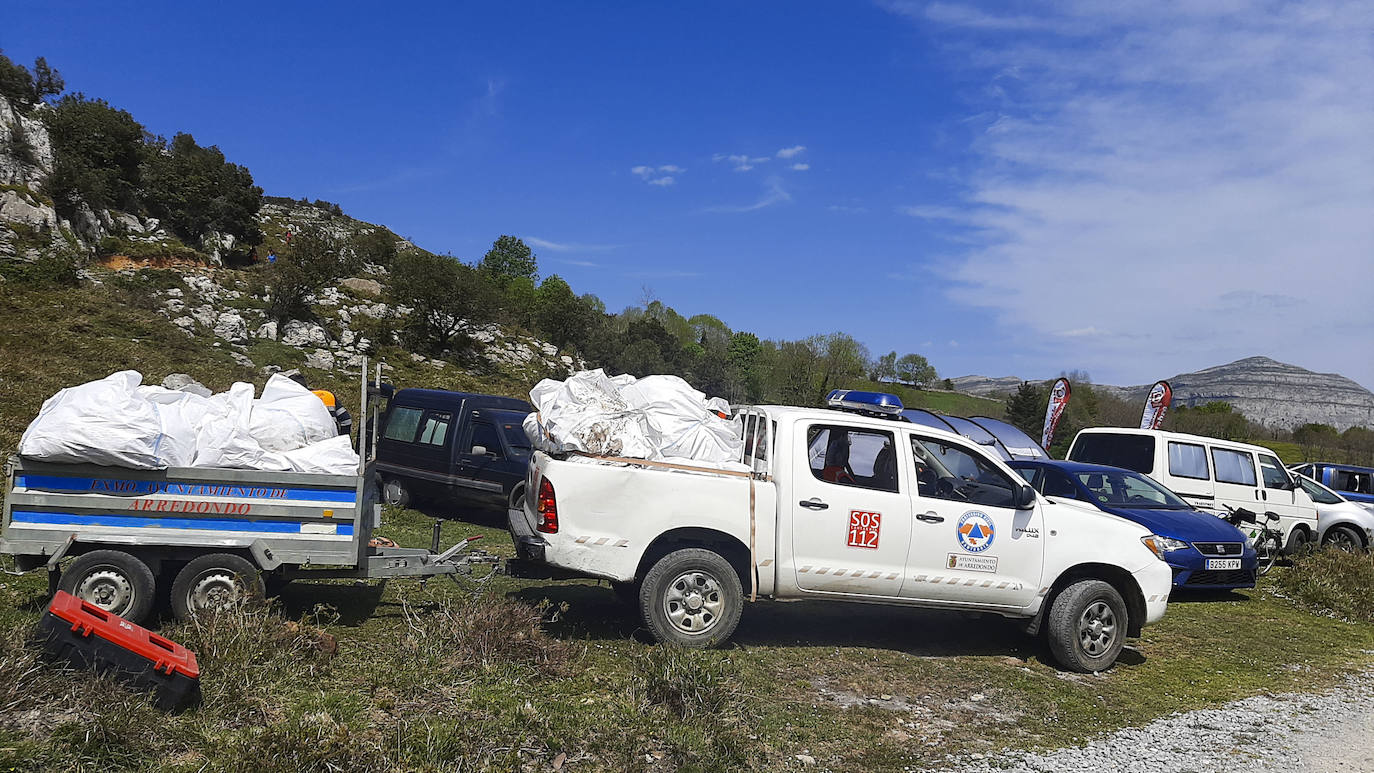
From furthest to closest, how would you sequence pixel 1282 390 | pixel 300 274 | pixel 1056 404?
pixel 1282 390
pixel 300 274
pixel 1056 404

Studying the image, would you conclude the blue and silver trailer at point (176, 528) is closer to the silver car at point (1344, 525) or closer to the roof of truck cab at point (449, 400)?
the roof of truck cab at point (449, 400)

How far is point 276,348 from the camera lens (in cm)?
2536

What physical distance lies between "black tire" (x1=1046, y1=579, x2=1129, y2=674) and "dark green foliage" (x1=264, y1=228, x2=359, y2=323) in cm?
2772

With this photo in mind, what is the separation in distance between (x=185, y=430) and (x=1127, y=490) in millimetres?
10537

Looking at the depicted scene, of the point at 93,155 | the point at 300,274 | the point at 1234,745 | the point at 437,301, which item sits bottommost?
the point at 1234,745

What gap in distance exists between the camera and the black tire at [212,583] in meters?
5.64

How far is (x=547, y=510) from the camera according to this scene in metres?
5.98

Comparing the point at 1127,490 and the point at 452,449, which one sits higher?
the point at 452,449

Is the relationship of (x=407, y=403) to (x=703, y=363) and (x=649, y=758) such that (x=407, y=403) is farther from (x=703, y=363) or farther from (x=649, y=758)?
(x=703, y=363)

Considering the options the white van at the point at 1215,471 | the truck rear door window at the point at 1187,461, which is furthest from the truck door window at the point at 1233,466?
the truck rear door window at the point at 1187,461

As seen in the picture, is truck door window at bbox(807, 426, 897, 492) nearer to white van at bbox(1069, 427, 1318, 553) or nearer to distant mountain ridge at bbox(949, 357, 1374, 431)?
white van at bbox(1069, 427, 1318, 553)

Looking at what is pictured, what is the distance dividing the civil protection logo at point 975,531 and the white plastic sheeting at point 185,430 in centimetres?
485

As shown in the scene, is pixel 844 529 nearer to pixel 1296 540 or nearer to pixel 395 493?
pixel 395 493

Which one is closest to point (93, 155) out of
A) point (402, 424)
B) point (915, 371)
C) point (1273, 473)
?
point (402, 424)
